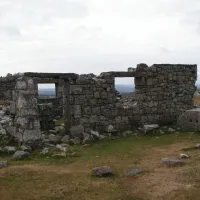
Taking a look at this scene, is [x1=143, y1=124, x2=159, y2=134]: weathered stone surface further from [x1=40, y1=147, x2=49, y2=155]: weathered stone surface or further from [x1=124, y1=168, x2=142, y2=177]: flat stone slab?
[x1=124, y1=168, x2=142, y2=177]: flat stone slab

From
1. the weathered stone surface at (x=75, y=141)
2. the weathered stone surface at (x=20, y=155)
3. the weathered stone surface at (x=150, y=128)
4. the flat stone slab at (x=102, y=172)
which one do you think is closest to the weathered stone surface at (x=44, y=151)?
the weathered stone surface at (x=20, y=155)

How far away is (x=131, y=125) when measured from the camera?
17.5m

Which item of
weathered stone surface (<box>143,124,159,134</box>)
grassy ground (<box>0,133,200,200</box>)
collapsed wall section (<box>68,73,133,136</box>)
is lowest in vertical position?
grassy ground (<box>0,133,200,200</box>)

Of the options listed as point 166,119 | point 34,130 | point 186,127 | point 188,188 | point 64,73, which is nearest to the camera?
point 188,188

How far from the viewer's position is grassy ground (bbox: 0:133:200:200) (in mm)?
8172

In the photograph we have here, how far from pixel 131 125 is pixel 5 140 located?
627 centimetres

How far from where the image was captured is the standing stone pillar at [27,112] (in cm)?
1349

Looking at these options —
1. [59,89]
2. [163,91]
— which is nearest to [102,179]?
[163,91]

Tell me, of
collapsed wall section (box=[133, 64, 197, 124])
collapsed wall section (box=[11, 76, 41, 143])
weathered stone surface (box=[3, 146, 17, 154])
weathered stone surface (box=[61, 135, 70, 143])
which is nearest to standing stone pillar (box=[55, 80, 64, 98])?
collapsed wall section (box=[133, 64, 197, 124])

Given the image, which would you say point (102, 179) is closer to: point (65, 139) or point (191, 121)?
point (65, 139)

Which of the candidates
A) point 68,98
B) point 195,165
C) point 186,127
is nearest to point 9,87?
point 68,98

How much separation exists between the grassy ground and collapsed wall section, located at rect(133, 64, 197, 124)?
15.6 feet

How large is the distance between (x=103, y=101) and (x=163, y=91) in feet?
12.4

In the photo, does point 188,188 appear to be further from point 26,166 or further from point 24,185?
point 26,166
